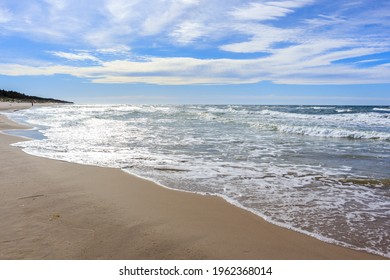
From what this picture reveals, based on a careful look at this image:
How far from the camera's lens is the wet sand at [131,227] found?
3.44 meters

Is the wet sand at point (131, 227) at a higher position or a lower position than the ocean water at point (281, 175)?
lower

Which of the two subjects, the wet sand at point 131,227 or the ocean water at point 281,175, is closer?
the wet sand at point 131,227

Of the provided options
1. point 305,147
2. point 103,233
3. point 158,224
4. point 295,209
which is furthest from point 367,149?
point 103,233

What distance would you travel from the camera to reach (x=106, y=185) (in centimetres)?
614

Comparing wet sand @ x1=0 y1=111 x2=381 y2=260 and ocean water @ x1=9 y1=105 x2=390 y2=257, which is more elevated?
ocean water @ x1=9 y1=105 x2=390 y2=257

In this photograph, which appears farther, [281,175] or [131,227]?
[281,175]

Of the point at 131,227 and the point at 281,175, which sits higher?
the point at 281,175

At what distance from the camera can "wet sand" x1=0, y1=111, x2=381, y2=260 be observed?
344 centimetres

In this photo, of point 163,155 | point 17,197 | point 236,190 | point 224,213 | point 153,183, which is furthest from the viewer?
point 163,155

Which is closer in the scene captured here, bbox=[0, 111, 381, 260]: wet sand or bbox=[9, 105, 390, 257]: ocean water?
bbox=[0, 111, 381, 260]: wet sand

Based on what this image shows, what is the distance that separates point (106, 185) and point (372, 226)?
4470mm

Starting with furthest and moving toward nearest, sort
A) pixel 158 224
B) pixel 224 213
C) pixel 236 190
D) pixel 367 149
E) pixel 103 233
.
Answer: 1. pixel 367 149
2. pixel 236 190
3. pixel 224 213
4. pixel 158 224
5. pixel 103 233

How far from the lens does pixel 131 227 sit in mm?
4082
